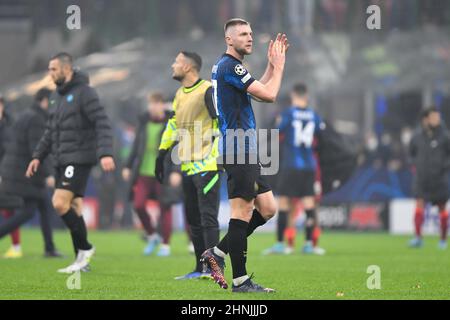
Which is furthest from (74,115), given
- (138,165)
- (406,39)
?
(406,39)

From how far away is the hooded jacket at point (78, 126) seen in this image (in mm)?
12320

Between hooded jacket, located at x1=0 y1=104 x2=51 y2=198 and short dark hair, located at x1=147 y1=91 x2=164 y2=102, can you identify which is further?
short dark hair, located at x1=147 y1=91 x2=164 y2=102

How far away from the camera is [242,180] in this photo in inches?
379

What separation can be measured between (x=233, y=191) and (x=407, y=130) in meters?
16.8

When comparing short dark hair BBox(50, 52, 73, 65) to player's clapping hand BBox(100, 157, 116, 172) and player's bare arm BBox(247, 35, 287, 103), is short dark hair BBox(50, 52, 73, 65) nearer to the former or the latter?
player's clapping hand BBox(100, 157, 116, 172)

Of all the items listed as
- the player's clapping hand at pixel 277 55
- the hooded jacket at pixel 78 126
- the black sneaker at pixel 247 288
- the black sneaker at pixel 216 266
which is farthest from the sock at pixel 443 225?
the player's clapping hand at pixel 277 55

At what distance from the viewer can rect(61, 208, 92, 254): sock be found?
41.0ft

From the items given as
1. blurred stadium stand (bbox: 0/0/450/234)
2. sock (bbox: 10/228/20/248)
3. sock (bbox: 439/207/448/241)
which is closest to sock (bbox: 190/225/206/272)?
sock (bbox: 10/228/20/248)

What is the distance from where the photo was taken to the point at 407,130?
25.9 metres

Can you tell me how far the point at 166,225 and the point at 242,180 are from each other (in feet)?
24.5

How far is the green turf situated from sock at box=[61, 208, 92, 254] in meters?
0.34

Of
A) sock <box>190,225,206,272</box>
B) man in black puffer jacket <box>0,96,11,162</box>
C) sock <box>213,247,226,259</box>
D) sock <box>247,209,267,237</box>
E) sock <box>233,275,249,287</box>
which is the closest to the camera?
sock <box>233,275,249,287</box>

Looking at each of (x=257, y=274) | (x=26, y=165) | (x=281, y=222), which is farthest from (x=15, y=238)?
(x=257, y=274)
